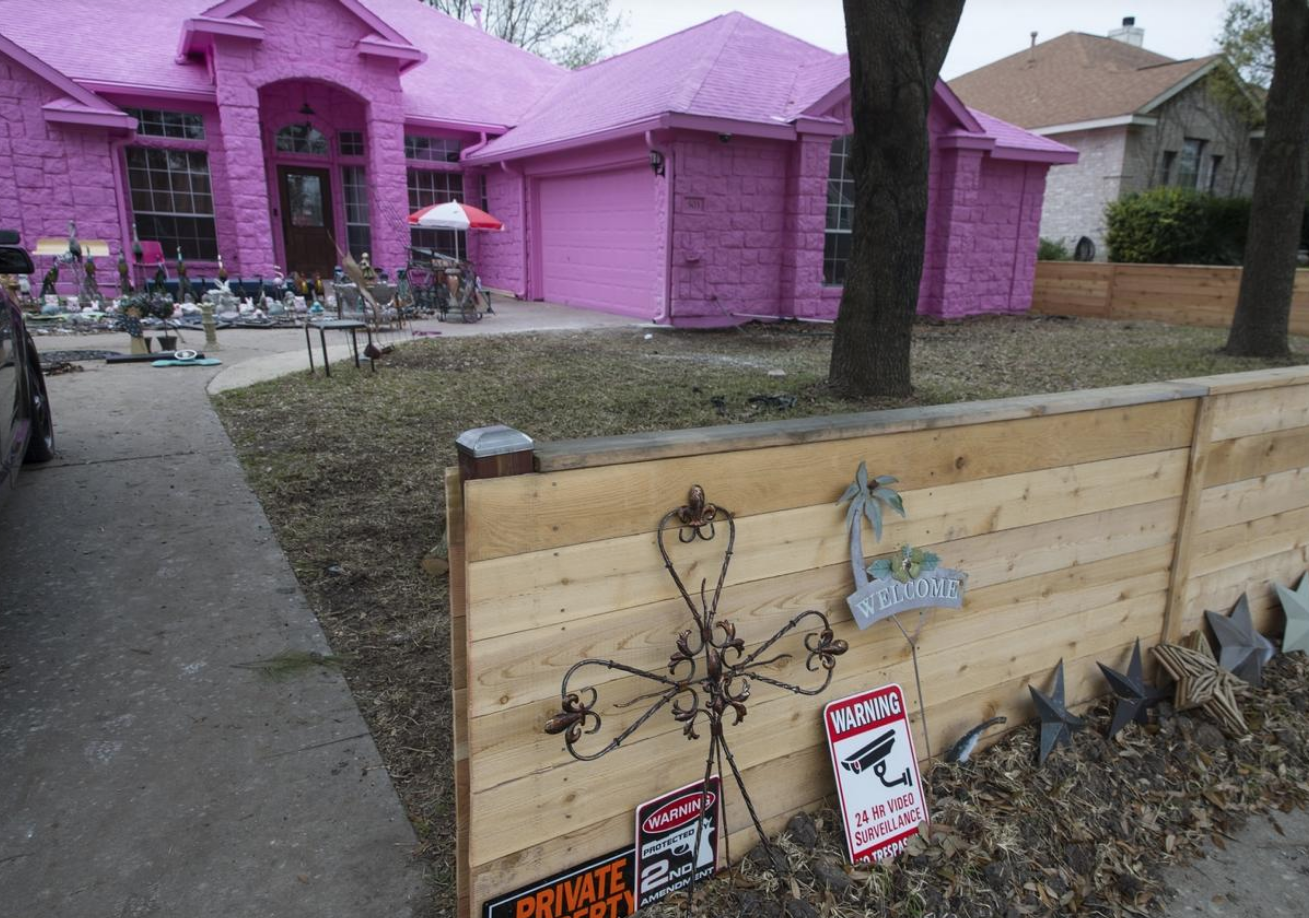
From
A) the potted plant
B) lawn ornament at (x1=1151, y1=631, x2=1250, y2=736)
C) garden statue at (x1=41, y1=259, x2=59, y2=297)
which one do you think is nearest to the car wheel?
the potted plant

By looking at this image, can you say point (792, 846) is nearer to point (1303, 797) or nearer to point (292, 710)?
point (292, 710)

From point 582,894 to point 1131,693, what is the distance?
6.83 ft

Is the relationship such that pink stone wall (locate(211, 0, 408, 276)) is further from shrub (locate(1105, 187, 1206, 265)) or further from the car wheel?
shrub (locate(1105, 187, 1206, 265))

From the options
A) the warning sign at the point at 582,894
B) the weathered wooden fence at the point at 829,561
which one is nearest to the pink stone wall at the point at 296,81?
the weathered wooden fence at the point at 829,561

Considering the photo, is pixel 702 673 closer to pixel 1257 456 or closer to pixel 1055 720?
pixel 1055 720

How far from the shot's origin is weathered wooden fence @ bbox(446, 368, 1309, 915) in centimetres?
172

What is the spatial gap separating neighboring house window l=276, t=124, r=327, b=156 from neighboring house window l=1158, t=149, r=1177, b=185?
860 inches

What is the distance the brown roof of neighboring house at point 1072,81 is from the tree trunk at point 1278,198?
14359 mm

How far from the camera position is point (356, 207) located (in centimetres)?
1584

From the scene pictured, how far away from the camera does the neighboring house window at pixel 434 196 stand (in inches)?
645

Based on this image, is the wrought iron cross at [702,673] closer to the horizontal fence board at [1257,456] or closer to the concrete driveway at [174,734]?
the concrete driveway at [174,734]

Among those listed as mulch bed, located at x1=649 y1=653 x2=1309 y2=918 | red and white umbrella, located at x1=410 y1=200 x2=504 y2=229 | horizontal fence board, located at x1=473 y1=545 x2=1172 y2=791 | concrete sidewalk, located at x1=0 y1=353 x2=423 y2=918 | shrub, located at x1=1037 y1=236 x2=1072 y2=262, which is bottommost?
mulch bed, located at x1=649 y1=653 x2=1309 y2=918

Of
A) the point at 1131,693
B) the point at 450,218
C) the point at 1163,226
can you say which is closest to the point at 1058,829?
the point at 1131,693

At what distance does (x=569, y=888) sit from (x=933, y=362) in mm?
8460
